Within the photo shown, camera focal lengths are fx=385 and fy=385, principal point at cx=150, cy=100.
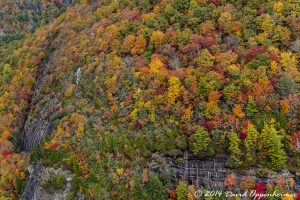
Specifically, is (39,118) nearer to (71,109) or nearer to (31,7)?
(71,109)

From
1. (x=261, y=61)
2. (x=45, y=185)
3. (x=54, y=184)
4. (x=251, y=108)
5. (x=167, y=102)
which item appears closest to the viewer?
(x=251, y=108)

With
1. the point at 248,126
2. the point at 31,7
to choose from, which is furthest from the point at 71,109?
the point at 31,7

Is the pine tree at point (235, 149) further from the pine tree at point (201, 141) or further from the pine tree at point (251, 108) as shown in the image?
the pine tree at point (251, 108)

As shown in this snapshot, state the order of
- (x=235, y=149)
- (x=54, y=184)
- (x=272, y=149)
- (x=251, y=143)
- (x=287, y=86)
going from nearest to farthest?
1. (x=272, y=149)
2. (x=251, y=143)
3. (x=235, y=149)
4. (x=287, y=86)
5. (x=54, y=184)

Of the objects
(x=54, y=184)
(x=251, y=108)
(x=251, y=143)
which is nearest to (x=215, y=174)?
(x=251, y=143)

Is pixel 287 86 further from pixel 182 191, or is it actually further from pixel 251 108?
pixel 182 191

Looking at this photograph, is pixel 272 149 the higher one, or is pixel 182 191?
pixel 272 149

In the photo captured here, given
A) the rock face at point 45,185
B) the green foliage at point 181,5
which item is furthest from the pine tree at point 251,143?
the green foliage at point 181,5

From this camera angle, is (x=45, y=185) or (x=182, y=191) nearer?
(x=182, y=191)
